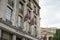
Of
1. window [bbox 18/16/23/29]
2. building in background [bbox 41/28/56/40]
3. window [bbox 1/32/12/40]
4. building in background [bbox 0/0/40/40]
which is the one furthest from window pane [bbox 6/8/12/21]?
building in background [bbox 41/28/56/40]

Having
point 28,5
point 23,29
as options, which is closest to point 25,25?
point 23,29

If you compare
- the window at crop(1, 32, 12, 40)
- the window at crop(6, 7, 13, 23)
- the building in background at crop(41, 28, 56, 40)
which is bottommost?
the window at crop(1, 32, 12, 40)

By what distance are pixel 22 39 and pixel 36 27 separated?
11762mm

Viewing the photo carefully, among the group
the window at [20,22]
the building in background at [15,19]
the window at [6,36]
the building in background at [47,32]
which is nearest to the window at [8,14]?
the building in background at [15,19]

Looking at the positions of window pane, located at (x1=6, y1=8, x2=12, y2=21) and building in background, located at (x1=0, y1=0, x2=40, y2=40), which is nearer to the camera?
building in background, located at (x1=0, y1=0, x2=40, y2=40)

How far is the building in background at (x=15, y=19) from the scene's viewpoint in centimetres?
3152

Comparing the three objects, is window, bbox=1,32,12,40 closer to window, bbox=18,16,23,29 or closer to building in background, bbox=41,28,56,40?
window, bbox=18,16,23,29

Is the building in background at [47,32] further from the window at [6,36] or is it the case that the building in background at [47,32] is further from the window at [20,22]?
the window at [6,36]

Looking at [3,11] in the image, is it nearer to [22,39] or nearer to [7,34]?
[7,34]

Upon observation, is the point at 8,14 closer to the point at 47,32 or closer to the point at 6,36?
the point at 6,36

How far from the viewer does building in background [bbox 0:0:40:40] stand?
31516 mm

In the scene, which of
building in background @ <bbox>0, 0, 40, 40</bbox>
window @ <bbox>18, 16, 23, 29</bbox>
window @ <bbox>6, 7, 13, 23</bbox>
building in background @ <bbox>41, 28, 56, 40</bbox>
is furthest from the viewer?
building in background @ <bbox>41, 28, 56, 40</bbox>

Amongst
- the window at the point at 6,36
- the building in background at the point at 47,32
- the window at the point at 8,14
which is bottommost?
the window at the point at 6,36

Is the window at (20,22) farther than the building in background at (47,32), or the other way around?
the building in background at (47,32)
